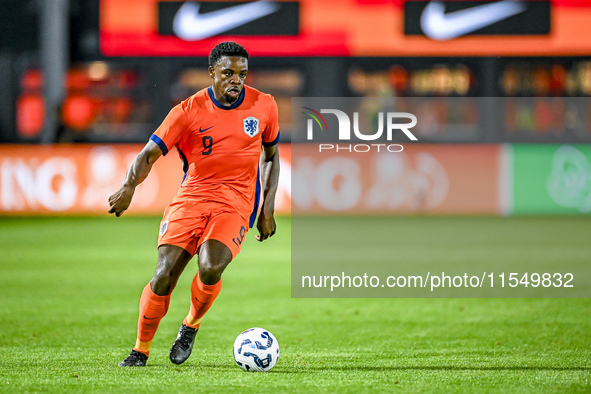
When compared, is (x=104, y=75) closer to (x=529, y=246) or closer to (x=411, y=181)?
(x=411, y=181)

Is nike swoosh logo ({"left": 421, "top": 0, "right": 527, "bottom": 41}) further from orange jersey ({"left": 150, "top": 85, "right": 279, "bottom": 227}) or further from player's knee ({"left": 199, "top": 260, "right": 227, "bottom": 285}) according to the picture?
player's knee ({"left": 199, "top": 260, "right": 227, "bottom": 285})

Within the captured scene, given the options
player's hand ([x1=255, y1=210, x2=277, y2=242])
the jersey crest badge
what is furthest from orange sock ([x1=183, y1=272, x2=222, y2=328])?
the jersey crest badge

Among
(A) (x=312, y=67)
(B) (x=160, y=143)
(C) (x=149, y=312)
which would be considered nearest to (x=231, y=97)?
(B) (x=160, y=143)

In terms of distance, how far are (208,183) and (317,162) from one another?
12.2 m

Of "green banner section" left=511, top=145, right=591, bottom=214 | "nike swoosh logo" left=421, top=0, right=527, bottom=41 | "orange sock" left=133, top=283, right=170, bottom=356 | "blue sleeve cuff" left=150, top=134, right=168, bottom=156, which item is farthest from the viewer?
"nike swoosh logo" left=421, top=0, right=527, bottom=41

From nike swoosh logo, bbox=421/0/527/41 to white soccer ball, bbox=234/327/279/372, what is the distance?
1593cm

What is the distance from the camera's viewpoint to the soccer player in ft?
18.5

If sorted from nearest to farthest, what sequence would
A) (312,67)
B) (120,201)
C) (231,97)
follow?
(120,201), (231,97), (312,67)

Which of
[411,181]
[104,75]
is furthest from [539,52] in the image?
[104,75]

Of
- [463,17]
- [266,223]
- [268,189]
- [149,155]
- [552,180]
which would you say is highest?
[463,17]

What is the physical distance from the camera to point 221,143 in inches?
230

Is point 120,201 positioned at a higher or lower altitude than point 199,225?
higher

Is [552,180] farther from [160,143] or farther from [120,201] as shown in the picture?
[120,201]

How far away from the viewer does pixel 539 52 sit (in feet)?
67.4
